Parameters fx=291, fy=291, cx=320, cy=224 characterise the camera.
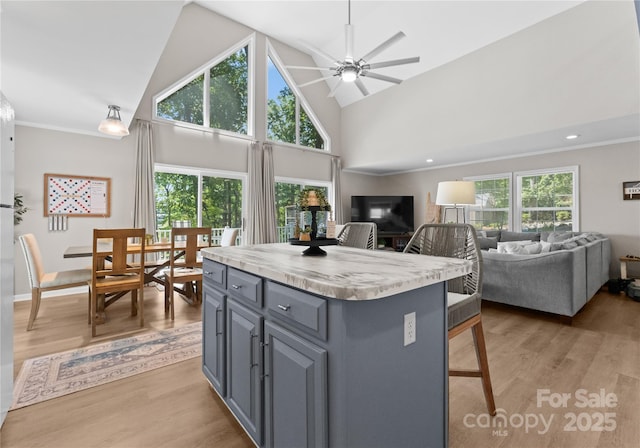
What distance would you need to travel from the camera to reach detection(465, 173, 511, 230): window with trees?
6069mm

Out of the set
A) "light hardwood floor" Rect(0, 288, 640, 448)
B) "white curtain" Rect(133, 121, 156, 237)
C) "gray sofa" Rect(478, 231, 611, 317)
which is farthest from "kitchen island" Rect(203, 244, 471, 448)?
"white curtain" Rect(133, 121, 156, 237)

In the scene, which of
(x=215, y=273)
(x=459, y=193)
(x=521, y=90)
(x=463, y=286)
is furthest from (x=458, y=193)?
(x=215, y=273)

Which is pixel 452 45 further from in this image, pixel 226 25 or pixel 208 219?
pixel 208 219

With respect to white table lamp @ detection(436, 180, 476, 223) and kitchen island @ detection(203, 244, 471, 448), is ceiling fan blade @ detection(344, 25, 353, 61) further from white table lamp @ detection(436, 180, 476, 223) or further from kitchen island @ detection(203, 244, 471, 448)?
kitchen island @ detection(203, 244, 471, 448)

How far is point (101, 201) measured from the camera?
440cm

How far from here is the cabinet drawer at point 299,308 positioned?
0.94 m

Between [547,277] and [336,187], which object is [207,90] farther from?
[547,277]

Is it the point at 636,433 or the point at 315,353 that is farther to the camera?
the point at 636,433

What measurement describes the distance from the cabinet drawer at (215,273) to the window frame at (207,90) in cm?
401

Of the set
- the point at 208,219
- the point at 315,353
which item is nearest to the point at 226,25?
the point at 208,219

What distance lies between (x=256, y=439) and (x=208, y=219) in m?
4.55

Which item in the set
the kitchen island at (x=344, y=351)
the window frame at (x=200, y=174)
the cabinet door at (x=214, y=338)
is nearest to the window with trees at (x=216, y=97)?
the window frame at (x=200, y=174)

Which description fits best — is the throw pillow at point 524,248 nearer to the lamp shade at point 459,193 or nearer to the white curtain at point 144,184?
the lamp shade at point 459,193

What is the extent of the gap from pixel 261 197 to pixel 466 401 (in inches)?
190
